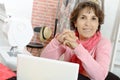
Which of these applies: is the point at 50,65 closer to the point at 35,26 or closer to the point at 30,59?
the point at 30,59

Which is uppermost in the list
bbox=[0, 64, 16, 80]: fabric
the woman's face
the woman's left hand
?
the woman's face

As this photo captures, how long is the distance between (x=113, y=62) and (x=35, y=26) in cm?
150

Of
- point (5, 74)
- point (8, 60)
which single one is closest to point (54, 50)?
point (8, 60)

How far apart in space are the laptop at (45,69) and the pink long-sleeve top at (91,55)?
424 millimetres

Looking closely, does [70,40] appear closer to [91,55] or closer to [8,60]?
[91,55]

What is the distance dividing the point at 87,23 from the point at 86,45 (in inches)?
6.0

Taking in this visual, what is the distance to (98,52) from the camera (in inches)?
59.5

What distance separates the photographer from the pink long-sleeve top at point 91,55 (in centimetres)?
138

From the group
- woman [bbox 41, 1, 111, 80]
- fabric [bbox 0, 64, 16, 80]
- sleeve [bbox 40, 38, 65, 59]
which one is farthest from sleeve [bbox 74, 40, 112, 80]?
fabric [bbox 0, 64, 16, 80]

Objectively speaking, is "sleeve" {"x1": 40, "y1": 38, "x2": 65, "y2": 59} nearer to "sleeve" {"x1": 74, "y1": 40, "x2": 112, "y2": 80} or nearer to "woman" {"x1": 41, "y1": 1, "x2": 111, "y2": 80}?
"woman" {"x1": 41, "y1": 1, "x2": 111, "y2": 80}

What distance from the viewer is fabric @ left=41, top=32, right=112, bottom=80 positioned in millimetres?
1382

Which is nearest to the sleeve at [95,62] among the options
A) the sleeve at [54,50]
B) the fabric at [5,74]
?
the sleeve at [54,50]

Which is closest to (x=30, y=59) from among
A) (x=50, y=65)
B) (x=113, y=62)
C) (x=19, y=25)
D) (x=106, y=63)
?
(x=50, y=65)

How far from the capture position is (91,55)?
5.06ft
